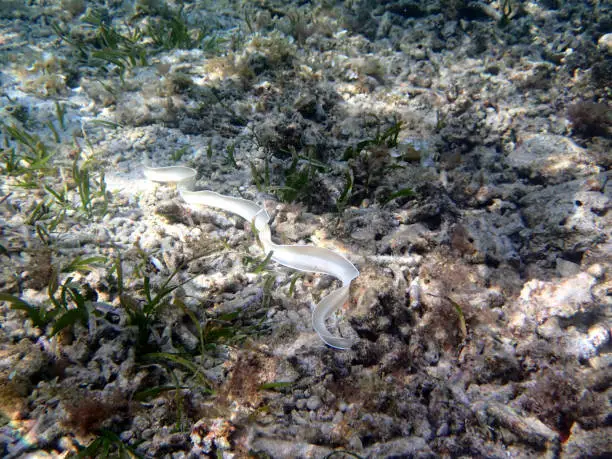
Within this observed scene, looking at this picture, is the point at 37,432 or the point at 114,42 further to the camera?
the point at 114,42

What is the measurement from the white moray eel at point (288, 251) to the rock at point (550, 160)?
2.90 meters

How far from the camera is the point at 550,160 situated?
406 centimetres

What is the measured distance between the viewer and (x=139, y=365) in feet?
7.24

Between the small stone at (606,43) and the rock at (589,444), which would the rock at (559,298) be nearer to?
the rock at (589,444)

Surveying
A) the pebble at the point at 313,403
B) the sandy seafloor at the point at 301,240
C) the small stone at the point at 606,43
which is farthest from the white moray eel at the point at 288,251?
the small stone at the point at 606,43

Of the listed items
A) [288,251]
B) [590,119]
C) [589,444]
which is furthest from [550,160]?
[288,251]

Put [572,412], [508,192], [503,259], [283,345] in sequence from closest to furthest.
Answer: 1. [572,412]
2. [283,345]
3. [503,259]
4. [508,192]

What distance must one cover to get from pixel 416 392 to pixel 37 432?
2.33 meters

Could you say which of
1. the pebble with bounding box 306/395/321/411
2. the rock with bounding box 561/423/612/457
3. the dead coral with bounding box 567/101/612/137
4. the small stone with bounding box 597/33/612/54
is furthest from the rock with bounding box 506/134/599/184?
the pebble with bounding box 306/395/321/411

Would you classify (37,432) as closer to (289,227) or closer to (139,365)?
(139,365)

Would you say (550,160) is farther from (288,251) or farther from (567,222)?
(288,251)

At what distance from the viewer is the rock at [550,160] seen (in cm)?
390

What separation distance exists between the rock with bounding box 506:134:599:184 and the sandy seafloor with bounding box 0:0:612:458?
23 millimetres

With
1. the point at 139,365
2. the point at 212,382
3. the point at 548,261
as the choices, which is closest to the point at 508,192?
the point at 548,261
